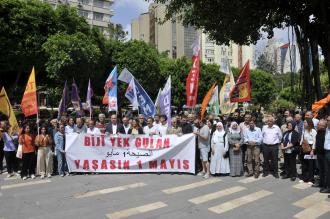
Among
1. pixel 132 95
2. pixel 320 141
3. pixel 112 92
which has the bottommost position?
pixel 320 141

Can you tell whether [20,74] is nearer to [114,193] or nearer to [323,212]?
[114,193]

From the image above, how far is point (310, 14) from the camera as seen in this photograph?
14203 millimetres

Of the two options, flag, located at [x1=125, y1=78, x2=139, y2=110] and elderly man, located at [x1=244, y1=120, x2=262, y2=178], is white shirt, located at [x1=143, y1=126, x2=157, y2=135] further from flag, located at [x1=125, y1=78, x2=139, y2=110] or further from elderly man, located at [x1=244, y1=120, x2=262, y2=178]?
elderly man, located at [x1=244, y1=120, x2=262, y2=178]

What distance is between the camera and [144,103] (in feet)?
43.3

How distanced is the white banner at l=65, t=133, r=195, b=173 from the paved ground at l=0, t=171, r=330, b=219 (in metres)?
0.45

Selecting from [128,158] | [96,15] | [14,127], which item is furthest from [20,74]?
[96,15]

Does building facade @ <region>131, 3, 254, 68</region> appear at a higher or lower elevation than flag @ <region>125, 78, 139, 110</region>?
higher

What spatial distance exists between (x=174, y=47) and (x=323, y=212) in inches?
3553

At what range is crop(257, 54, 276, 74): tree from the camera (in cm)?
8362

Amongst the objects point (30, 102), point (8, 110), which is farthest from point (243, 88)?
point (8, 110)

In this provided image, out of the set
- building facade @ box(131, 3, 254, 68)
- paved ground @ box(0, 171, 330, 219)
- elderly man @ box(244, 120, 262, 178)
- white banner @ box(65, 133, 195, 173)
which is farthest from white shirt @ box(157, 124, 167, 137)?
building facade @ box(131, 3, 254, 68)

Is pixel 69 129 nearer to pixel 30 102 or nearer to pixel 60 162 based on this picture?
pixel 60 162

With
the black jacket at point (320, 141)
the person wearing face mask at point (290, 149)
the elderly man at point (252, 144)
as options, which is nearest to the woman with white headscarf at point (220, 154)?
the elderly man at point (252, 144)

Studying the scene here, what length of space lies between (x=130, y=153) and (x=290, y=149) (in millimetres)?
4473
